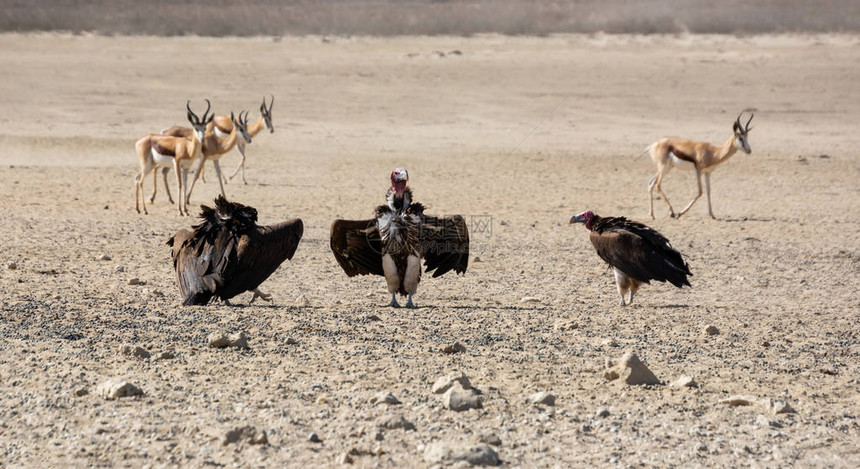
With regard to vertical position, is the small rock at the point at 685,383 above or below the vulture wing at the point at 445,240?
→ below

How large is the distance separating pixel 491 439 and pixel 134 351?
285cm

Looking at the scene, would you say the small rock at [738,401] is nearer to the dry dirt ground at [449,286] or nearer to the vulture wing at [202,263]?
the dry dirt ground at [449,286]

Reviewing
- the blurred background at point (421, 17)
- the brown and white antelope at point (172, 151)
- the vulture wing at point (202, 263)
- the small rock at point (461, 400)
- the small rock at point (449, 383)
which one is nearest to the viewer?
the small rock at point (461, 400)

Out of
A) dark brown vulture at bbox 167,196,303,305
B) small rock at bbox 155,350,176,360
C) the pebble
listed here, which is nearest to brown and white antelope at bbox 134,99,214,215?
dark brown vulture at bbox 167,196,303,305

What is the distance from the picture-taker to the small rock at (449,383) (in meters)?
7.07

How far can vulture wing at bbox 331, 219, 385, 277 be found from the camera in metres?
9.62

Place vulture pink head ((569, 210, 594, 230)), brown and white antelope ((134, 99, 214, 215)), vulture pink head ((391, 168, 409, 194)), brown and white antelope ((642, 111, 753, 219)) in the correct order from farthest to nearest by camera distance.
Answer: brown and white antelope ((642, 111, 753, 219)) → brown and white antelope ((134, 99, 214, 215)) → vulture pink head ((569, 210, 594, 230)) → vulture pink head ((391, 168, 409, 194))

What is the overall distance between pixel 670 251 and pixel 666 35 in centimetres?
2706

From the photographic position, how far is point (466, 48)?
109ft

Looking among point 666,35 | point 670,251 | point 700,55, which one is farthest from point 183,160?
point 666,35

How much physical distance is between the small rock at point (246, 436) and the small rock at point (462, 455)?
3.00 feet

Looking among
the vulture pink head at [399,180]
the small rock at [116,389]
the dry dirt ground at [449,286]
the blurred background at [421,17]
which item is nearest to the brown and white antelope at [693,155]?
the dry dirt ground at [449,286]

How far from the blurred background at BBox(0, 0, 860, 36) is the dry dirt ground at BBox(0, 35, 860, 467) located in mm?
6159

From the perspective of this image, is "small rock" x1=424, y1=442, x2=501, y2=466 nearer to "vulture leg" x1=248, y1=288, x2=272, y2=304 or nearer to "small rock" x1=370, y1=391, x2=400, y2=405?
"small rock" x1=370, y1=391, x2=400, y2=405
